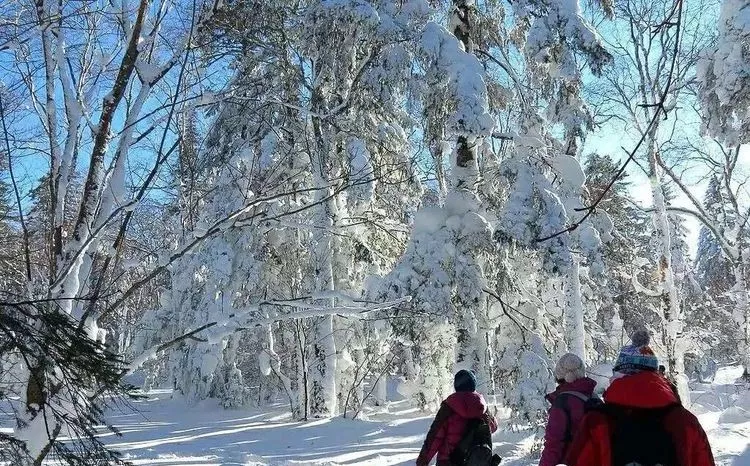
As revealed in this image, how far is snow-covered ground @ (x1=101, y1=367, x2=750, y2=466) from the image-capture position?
32.4 ft

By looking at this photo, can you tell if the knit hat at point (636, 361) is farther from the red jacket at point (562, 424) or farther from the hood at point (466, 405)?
the hood at point (466, 405)

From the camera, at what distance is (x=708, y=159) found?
16359mm

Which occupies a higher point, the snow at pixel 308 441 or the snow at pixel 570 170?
the snow at pixel 570 170

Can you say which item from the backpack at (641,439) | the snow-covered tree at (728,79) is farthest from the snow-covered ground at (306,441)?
the backpack at (641,439)

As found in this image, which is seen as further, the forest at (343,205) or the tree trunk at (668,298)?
the tree trunk at (668,298)

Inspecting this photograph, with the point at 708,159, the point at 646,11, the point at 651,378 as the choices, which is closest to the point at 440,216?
the point at 651,378

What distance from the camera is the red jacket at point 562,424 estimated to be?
3664 mm

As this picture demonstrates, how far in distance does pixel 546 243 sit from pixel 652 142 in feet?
24.6

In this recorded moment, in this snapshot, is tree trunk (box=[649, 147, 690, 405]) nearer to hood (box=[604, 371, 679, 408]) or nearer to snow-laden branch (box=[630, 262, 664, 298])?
snow-laden branch (box=[630, 262, 664, 298])

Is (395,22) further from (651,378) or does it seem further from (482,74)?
(651,378)

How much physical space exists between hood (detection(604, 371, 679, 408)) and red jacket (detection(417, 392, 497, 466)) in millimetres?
2193

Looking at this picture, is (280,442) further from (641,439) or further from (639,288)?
(639,288)

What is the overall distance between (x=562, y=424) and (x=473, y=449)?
109cm

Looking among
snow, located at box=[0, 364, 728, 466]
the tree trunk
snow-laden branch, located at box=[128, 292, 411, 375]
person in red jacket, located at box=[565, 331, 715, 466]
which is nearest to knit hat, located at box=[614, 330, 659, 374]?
person in red jacket, located at box=[565, 331, 715, 466]
